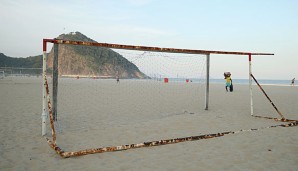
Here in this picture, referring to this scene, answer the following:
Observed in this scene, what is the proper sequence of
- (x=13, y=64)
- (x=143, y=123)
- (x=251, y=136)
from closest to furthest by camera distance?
(x=251, y=136) → (x=143, y=123) → (x=13, y=64)

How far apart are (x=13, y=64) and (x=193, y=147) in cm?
19400

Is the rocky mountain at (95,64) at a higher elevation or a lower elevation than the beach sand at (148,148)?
higher

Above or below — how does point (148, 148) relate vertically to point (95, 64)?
below

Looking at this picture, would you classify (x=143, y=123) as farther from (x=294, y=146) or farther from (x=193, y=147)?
(x=294, y=146)

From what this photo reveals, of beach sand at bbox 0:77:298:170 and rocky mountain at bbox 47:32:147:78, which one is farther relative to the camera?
rocky mountain at bbox 47:32:147:78

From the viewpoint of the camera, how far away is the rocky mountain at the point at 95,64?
22.5 meters

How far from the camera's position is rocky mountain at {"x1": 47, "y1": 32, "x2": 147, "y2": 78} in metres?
22.5

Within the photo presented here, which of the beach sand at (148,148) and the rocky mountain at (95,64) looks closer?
the beach sand at (148,148)

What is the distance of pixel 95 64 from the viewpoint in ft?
273

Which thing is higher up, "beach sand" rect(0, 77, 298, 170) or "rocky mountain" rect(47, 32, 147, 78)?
"rocky mountain" rect(47, 32, 147, 78)

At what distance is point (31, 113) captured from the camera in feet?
30.8

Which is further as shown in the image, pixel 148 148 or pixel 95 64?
pixel 95 64

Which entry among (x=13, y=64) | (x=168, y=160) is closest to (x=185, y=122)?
(x=168, y=160)

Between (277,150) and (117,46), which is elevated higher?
(117,46)
